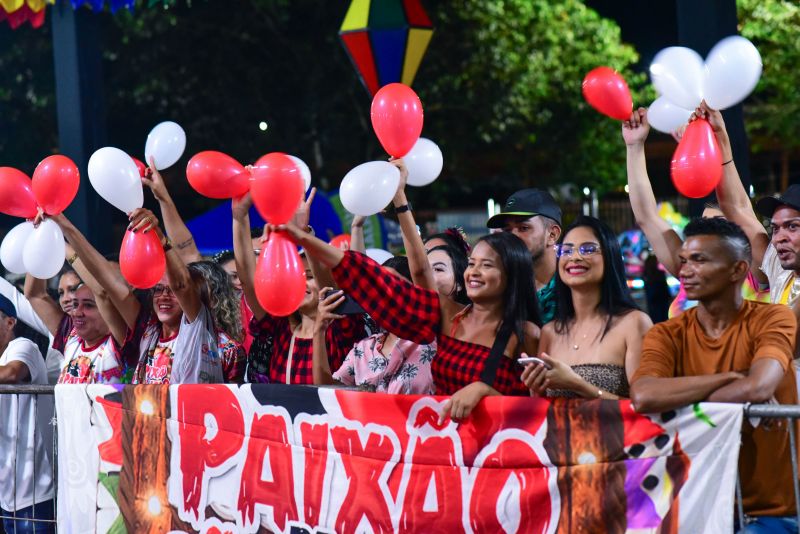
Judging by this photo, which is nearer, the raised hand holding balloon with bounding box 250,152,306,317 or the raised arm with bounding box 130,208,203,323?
the raised hand holding balloon with bounding box 250,152,306,317

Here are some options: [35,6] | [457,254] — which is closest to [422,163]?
[457,254]

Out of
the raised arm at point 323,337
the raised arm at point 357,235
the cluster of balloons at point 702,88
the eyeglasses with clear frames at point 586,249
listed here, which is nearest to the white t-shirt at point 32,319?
the raised arm at point 357,235

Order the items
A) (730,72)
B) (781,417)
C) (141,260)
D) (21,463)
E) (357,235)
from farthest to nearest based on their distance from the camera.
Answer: (357,235)
(21,463)
(141,260)
(730,72)
(781,417)

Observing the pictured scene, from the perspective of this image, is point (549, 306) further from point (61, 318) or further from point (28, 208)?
point (61, 318)

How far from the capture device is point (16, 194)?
5.88m

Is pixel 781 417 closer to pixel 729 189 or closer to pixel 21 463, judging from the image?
pixel 729 189

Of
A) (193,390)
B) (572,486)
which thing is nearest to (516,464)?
(572,486)

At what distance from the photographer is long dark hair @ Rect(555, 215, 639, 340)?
4.51 meters

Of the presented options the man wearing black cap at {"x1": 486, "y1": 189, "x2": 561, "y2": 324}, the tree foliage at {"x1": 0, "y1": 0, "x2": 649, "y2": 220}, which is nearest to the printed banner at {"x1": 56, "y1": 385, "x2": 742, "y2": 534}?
the man wearing black cap at {"x1": 486, "y1": 189, "x2": 561, "y2": 324}

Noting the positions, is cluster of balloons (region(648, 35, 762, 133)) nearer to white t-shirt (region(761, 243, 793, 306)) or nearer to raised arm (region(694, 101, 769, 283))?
raised arm (region(694, 101, 769, 283))

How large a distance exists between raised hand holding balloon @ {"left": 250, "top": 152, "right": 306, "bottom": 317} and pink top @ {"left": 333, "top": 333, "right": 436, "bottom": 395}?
0.66 meters

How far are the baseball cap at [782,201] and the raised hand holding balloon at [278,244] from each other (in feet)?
6.93

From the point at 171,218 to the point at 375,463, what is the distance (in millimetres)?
2206

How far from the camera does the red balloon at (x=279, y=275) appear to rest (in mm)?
4449
